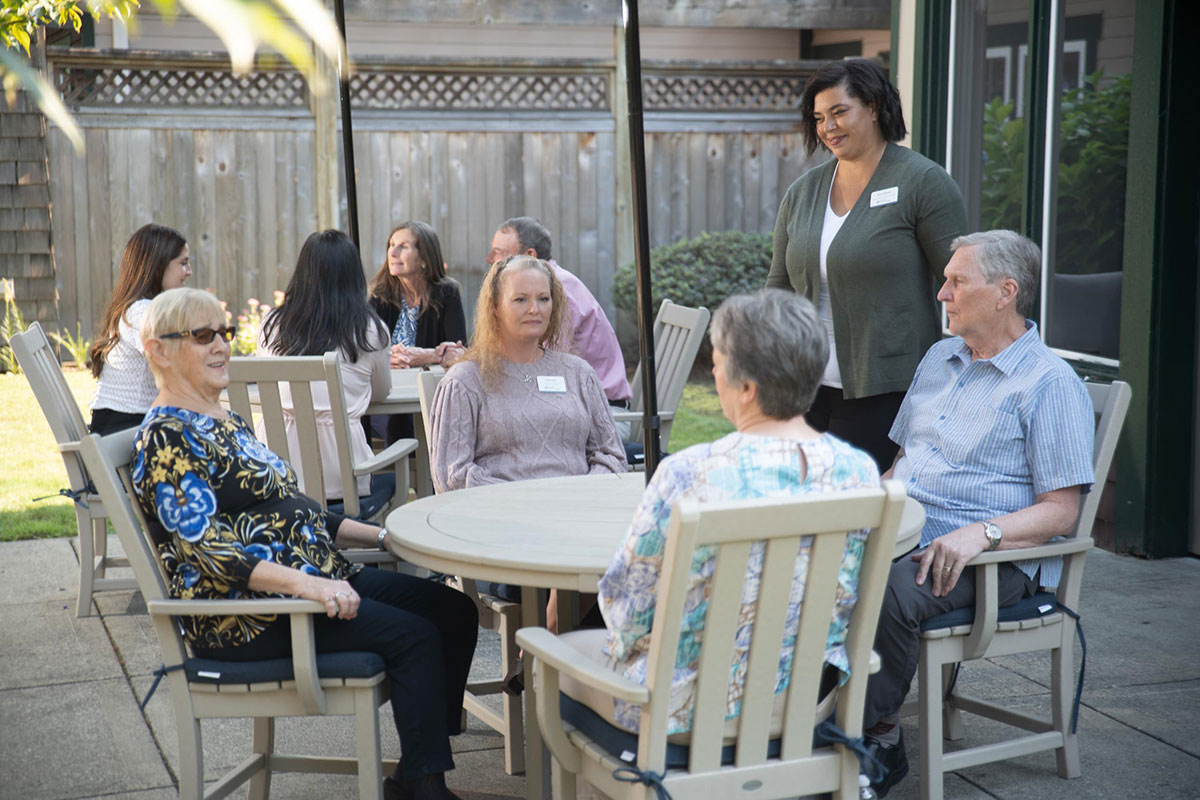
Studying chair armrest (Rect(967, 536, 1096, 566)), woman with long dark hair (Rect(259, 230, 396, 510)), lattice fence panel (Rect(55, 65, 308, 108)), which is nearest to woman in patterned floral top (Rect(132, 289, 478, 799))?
chair armrest (Rect(967, 536, 1096, 566))

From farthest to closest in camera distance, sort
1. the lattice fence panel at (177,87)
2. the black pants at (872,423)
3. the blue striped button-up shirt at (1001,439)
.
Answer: the lattice fence panel at (177,87) → the black pants at (872,423) → the blue striped button-up shirt at (1001,439)

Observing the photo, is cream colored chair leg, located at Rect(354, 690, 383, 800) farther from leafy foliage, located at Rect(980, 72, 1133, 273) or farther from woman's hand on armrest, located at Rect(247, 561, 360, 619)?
leafy foliage, located at Rect(980, 72, 1133, 273)

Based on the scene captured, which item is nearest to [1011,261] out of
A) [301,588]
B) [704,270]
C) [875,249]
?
[875,249]

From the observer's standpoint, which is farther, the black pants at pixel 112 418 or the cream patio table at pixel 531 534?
the black pants at pixel 112 418

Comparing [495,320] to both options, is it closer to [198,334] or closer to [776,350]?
[198,334]

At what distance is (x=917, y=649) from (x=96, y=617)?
293cm

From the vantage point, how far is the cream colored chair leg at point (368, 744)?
2.34 metres

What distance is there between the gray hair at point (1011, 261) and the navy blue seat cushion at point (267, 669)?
5.39ft

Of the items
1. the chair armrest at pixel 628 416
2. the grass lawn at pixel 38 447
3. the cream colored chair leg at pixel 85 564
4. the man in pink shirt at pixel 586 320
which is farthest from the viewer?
the grass lawn at pixel 38 447

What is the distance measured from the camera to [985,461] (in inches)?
109

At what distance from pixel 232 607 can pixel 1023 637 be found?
5.69 ft

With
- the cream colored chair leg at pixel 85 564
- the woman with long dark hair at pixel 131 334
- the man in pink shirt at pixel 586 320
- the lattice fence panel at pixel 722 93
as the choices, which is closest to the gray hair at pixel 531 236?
the man in pink shirt at pixel 586 320

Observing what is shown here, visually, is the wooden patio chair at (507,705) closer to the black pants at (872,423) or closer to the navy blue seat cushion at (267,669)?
the navy blue seat cushion at (267,669)

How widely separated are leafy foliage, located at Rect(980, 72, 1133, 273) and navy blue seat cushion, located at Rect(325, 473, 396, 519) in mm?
3005
